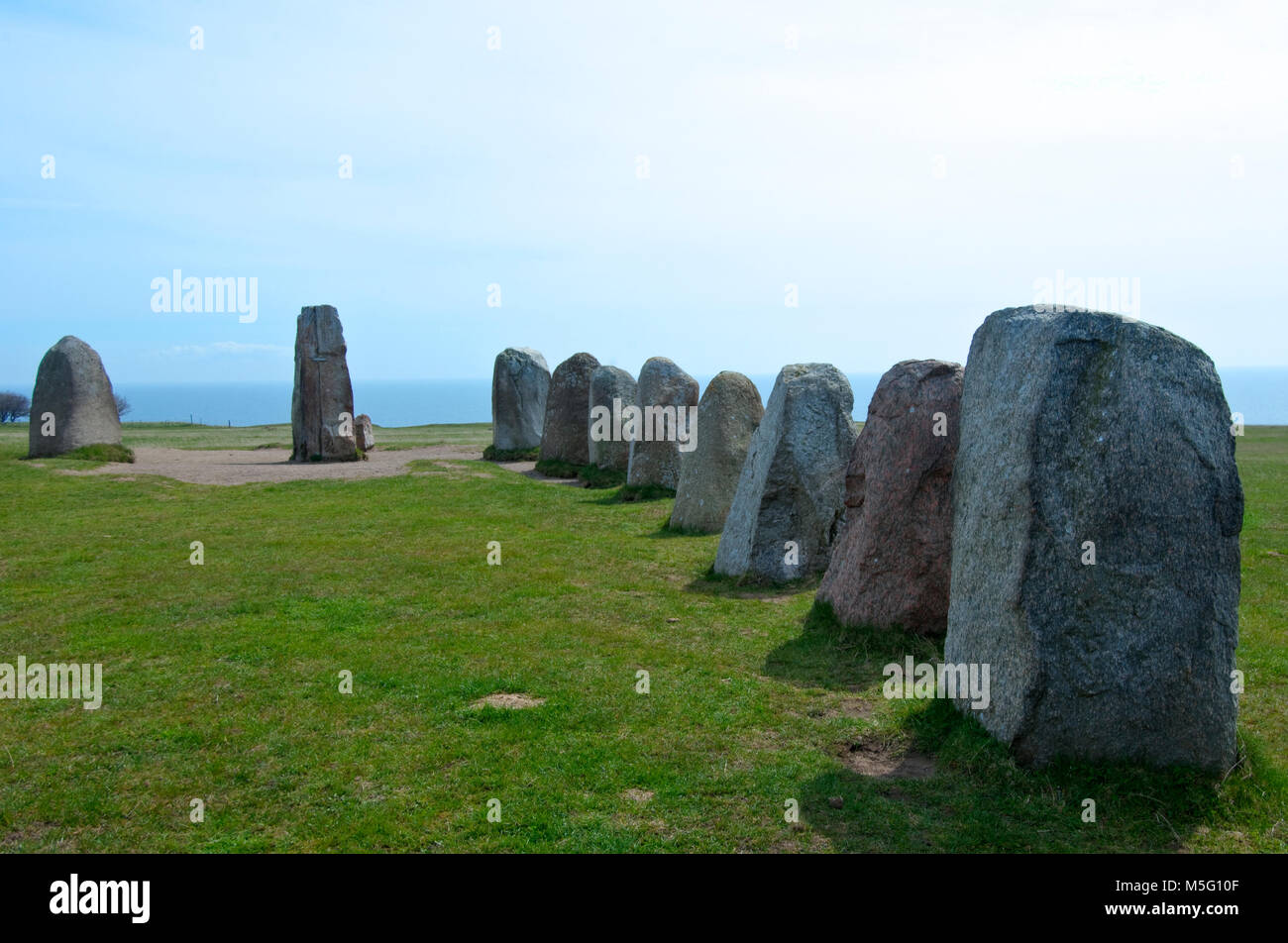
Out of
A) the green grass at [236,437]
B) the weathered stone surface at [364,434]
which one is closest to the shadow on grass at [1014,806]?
the weathered stone surface at [364,434]

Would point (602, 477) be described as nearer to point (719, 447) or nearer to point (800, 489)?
point (719, 447)

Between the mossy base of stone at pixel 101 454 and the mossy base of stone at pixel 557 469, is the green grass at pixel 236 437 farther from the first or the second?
the mossy base of stone at pixel 557 469

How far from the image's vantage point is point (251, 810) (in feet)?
17.8

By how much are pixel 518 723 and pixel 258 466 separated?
19.8 m

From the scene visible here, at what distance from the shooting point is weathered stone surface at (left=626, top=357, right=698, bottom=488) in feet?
60.2

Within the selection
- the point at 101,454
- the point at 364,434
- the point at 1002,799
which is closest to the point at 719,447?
the point at 1002,799

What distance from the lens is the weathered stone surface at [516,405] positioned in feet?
89.2

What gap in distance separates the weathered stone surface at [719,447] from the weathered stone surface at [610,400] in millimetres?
6892

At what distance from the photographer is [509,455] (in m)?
26.7
